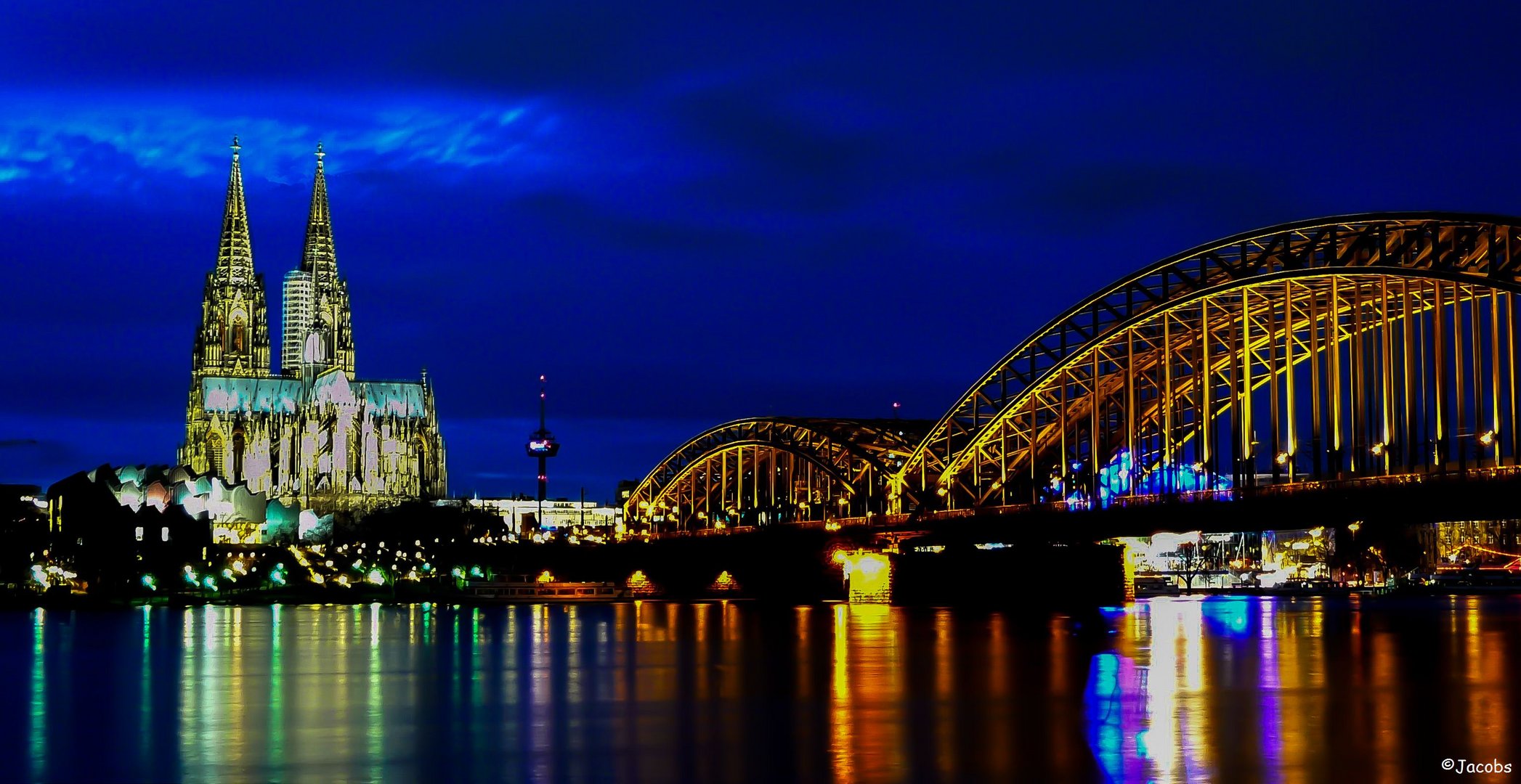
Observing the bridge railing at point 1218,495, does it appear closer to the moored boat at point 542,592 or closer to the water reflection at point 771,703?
the water reflection at point 771,703

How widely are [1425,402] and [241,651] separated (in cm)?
5032

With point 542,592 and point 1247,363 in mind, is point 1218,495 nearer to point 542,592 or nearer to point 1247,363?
point 1247,363

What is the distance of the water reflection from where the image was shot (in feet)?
133

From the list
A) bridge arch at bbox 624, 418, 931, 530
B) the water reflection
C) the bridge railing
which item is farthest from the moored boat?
the water reflection

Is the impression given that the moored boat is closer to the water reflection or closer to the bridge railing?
the bridge railing

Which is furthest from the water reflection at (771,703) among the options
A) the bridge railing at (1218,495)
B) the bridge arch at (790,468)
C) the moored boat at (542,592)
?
the moored boat at (542,592)

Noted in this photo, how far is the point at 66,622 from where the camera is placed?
123812mm

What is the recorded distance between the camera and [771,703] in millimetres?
55000

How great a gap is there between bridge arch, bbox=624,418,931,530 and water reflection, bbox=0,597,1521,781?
56105 millimetres

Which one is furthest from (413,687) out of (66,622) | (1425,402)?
(66,622)

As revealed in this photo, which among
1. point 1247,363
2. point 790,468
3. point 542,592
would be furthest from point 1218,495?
point 542,592

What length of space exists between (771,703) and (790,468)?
112791mm

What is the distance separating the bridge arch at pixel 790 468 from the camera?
A: 157 meters

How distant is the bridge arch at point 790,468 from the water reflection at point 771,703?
56.1 m
